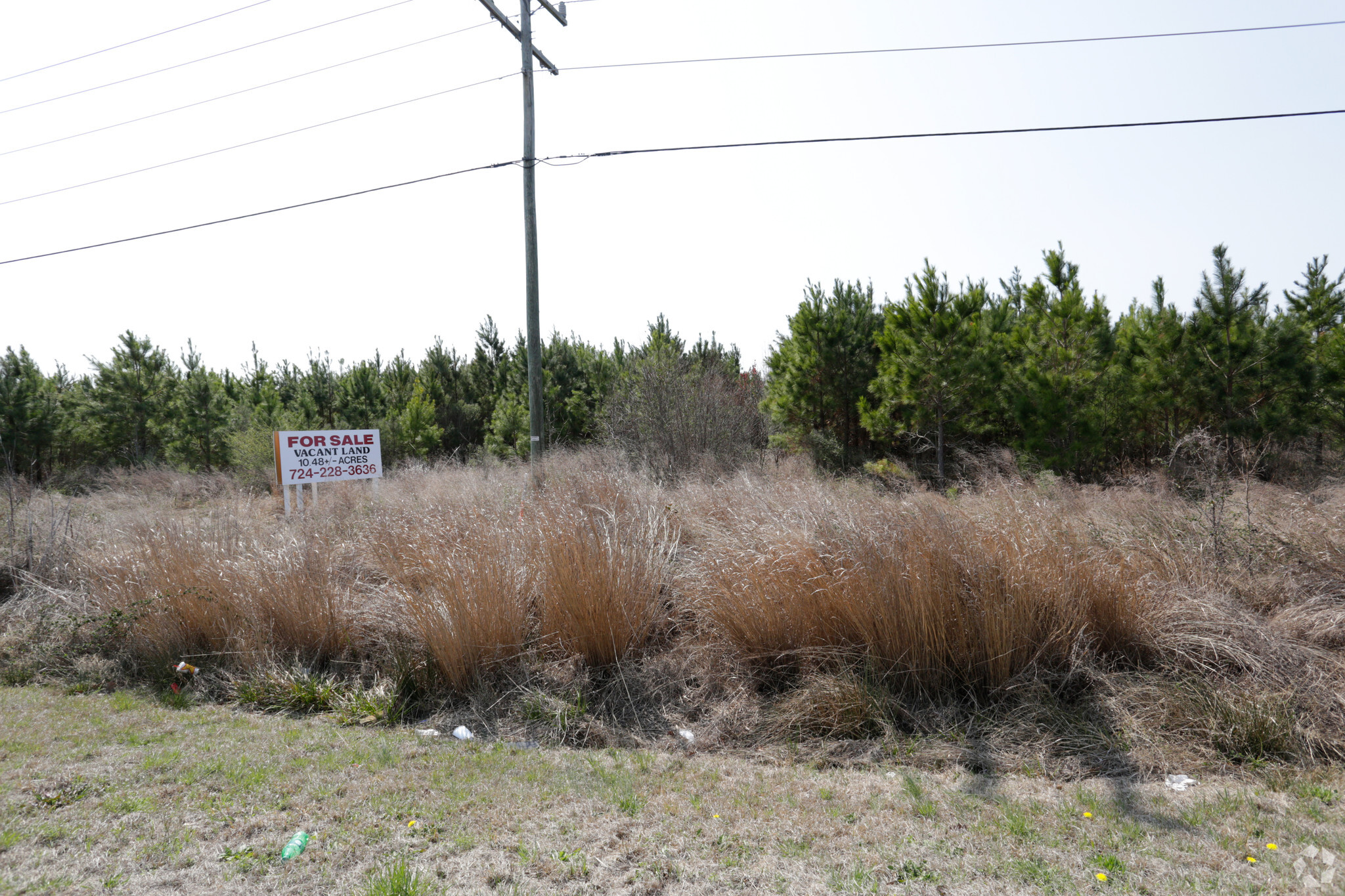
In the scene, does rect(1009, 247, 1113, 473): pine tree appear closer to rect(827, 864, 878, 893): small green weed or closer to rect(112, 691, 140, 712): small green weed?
rect(827, 864, 878, 893): small green weed

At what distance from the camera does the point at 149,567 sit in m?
6.80

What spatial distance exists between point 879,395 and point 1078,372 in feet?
13.6

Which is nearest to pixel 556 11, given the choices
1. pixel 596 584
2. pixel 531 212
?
pixel 531 212

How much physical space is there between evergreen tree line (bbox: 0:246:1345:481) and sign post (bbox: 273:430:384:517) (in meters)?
3.77

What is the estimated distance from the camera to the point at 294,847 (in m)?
3.11

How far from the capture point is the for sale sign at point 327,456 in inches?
469

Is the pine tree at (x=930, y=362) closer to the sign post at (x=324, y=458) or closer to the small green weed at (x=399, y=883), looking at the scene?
the sign post at (x=324, y=458)

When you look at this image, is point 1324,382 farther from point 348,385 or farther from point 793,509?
point 348,385

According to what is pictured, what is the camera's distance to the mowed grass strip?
286cm

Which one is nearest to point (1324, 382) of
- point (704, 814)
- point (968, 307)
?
point (968, 307)

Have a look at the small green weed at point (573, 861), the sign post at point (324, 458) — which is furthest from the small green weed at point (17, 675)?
the small green weed at point (573, 861)

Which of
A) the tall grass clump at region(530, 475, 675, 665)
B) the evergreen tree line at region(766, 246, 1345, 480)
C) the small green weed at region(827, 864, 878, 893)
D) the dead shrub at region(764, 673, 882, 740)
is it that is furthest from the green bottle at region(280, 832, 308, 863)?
the evergreen tree line at region(766, 246, 1345, 480)

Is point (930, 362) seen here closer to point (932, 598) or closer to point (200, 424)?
point (932, 598)

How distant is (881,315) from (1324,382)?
29.8 feet
